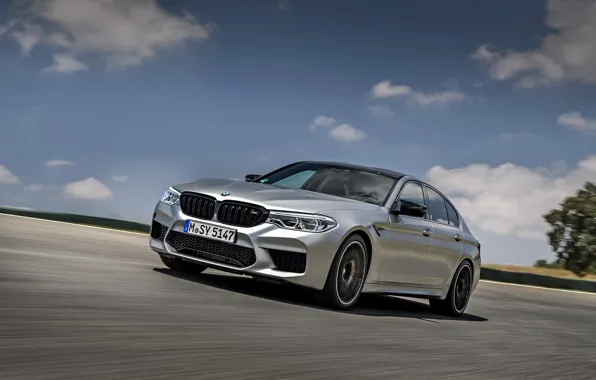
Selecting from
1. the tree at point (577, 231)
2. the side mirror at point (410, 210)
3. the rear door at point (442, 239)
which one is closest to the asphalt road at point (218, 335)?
the rear door at point (442, 239)

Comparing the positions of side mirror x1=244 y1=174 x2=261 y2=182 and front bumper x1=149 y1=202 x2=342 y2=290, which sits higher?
side mirror x1=244 y1=174 x2=261 y2=182

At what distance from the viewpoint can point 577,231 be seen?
66250 millimetres

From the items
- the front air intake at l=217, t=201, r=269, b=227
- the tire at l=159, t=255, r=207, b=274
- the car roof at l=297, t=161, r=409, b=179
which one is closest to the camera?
the front air intake at l=217, t=201, r=269, b=227

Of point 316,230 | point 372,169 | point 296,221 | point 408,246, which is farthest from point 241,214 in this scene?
point 372,169

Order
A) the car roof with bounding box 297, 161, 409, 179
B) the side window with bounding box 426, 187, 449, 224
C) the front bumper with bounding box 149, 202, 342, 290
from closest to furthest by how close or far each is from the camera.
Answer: the front bumper with bounding box 149, 202, 342, 290
the car roof with bounding box 297, 161, 409, 179
the side window with bounding box 426, 187, 449, 224

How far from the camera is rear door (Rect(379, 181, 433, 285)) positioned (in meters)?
9.14

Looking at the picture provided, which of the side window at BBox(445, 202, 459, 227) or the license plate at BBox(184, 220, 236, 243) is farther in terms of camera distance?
the side window at BBox(445, 202, 459, 227)

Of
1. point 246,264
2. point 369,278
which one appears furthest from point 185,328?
point 369,278

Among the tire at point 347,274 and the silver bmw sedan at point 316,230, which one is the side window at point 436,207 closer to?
the silver bmw sedan at point 316,230

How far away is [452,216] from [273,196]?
11.5 feet

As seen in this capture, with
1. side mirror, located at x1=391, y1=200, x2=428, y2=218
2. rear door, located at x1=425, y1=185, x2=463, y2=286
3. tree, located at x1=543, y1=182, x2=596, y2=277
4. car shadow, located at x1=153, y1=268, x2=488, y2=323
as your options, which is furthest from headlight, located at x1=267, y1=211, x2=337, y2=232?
tree, located at x1=543, y1=182, x2=596, y2=277

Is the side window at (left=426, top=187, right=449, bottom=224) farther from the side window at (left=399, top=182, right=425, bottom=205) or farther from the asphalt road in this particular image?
the asphalt road

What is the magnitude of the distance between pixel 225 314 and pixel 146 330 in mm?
1442

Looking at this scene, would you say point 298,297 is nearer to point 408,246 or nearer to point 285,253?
point 285,253
